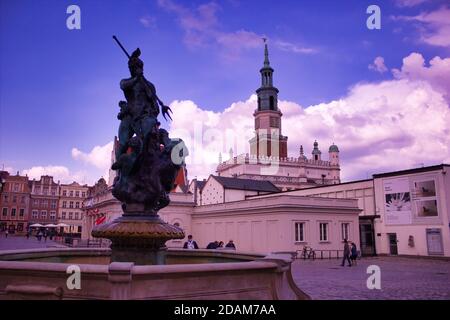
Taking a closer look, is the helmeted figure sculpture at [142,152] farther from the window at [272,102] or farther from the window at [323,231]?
the window at [272,102]

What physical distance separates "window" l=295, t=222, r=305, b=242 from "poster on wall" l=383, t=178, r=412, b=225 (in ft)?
35.0

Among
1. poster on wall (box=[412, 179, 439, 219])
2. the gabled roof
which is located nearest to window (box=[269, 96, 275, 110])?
the gabled roof

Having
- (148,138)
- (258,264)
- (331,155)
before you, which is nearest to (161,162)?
(148,138)

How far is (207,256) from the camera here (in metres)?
13.3

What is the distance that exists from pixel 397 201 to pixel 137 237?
3634cm

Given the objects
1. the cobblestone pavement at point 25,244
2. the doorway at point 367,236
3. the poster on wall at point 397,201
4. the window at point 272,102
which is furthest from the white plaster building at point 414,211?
the window at point 272,102

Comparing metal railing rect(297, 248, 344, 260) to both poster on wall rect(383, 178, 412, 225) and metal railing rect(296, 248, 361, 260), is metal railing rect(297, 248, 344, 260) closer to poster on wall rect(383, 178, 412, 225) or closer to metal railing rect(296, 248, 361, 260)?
metal railing rect(296, 248, 361, 260)

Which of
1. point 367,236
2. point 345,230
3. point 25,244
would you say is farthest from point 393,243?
point 25,244

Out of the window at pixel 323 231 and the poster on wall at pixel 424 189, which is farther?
the window at pixel 323 231

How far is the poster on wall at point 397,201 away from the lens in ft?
126

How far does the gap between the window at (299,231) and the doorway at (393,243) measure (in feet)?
35.2

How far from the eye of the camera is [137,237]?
29.6ft

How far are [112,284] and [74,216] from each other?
107 meters
